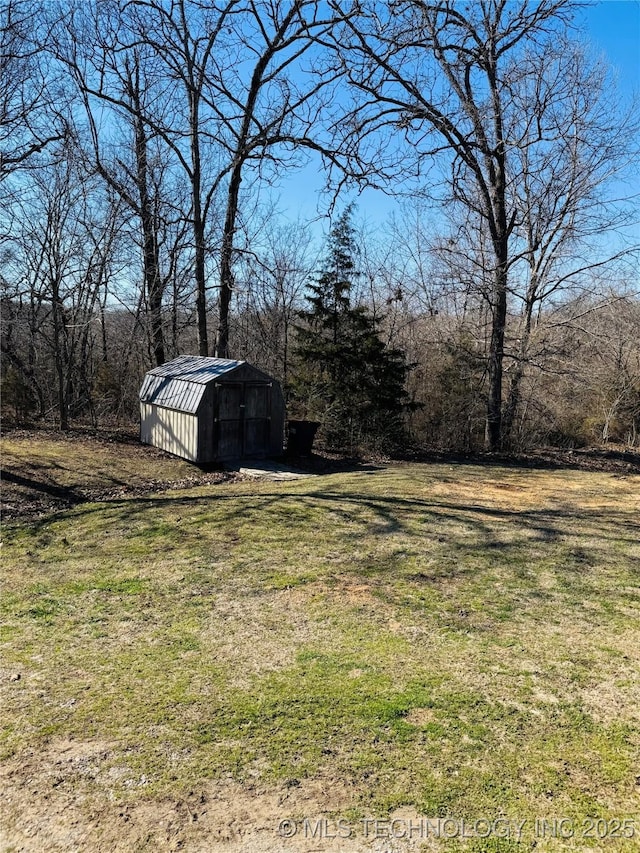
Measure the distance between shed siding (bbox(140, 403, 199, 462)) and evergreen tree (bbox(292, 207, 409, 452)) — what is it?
3.51 metres

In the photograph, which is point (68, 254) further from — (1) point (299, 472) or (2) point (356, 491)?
(2) point (356, 491)

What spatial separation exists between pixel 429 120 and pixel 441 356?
666 cm

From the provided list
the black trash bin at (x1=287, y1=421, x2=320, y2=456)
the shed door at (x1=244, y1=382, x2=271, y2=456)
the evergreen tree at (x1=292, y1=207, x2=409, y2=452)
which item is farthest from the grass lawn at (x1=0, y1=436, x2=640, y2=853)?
the evergreen tree at (x1=292, y1=207, x2=409, y2=452)

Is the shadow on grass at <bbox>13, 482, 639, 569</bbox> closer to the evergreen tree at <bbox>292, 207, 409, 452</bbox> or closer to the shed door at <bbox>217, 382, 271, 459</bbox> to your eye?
the shed door at <bbox>217, 382, 271, 459</bbox>

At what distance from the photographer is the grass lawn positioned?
209 cm

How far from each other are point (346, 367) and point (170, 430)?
15.1 ft

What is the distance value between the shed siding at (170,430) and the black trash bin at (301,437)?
2.29m

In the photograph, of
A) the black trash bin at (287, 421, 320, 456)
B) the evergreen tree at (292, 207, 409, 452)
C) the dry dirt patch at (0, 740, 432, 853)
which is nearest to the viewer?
the dry dirt patch at (0, 740, 432, 853)

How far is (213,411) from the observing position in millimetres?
10695

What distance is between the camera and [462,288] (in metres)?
13.7

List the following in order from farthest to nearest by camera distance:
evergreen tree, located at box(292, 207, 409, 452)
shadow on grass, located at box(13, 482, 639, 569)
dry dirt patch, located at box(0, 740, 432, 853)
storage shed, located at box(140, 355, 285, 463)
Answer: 1. evergreen tree, located at box(292, 207, 409, 452)
2. storage shed, located at box(140, 355, 285, 463)
3. shadow on grass, located at box(13, 482, 639, 569)
4. dry dirt patch, located at box(0, 740, 432, 853)

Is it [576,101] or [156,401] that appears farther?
[576,101]

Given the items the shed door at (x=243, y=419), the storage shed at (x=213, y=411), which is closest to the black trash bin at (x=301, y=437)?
the storage shed at (x=213, y=411)

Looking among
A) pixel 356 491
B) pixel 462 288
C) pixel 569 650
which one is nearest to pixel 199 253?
pixel 462 288
